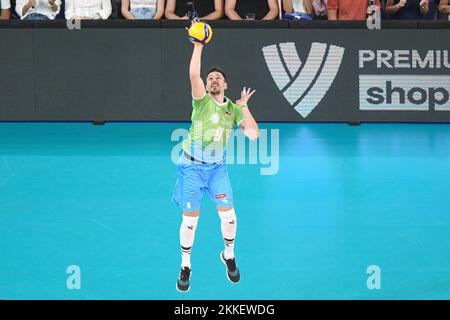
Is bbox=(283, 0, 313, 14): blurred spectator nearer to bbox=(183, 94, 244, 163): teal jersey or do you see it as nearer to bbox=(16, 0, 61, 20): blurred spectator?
bbox=(16, 0, 61, 20): blurred spectator

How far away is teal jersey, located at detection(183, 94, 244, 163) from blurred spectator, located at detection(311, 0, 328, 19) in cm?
1011

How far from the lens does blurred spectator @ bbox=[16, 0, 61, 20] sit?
48.9ft

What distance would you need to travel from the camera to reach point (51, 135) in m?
13.8

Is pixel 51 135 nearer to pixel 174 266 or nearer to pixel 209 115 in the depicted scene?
pixel 174 266

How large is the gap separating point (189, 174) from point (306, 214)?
310cm

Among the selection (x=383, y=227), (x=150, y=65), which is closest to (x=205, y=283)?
(x=383, y=227)

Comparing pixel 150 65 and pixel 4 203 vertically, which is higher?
pixel 150 65

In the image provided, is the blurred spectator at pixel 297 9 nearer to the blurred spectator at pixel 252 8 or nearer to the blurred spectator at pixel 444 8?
the blurred spectator at pixel 252 8

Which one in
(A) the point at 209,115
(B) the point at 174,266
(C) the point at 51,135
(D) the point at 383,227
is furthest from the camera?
(C) the point at 51,135

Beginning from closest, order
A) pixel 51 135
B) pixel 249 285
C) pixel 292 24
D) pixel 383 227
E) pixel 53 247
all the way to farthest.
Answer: pixel 249 285, pixel 53 247, pixel 383 227, pixel 51 135, pixel 292 24

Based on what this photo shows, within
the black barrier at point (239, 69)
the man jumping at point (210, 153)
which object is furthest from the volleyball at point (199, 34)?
the black barrier at point (239, 69)

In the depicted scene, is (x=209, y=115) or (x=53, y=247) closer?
(x=209, y=115)

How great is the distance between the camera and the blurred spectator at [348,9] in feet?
48.8

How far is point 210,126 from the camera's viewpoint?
5.44 metres
